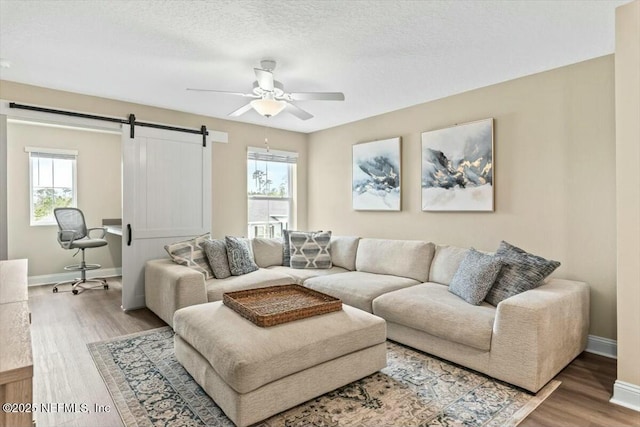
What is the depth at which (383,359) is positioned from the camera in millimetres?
2473

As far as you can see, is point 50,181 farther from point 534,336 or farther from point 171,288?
point 534,336

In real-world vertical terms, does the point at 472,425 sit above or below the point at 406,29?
below

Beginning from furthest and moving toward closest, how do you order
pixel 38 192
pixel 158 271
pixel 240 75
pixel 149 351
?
pixel 38 192 → pixel 158 271 → pixel 240 75 → pixel 149 351

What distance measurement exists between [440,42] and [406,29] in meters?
0.35

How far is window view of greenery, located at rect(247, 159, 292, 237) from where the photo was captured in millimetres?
5281

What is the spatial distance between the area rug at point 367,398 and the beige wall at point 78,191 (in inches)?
146

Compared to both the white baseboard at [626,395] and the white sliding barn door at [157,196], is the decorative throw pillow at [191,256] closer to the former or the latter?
the white sliding barn door at [157,196]

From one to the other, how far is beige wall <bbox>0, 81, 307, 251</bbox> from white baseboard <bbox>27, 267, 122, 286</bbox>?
2565 mm

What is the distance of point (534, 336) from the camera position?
217cm

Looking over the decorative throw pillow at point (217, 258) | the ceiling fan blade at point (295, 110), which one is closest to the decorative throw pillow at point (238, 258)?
the decorative throw pillow at point (217, 258)

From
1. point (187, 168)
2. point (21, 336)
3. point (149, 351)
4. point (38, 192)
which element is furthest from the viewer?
point (38, 192)

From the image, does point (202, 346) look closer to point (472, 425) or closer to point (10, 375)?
point (10, 375)

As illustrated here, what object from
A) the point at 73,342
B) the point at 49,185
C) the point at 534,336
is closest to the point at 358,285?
the point at 534,336

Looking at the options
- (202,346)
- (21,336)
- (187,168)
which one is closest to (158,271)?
(187,168)
